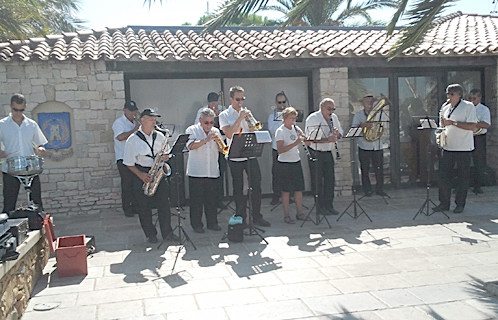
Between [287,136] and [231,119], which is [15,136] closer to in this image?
[231,119]

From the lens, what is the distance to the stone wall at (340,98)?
9.96m

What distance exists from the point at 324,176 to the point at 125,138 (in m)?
3.35

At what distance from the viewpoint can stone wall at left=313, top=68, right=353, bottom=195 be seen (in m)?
9.96

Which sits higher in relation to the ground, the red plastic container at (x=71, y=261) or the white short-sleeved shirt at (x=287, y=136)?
the white short-sleeved shirt at (x=287, y=136)

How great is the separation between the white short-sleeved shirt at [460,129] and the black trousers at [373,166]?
6.01 ft

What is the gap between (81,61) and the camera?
29.7 ft

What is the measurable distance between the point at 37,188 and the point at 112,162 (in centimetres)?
217

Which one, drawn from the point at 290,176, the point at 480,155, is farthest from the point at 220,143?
the point at 480,155

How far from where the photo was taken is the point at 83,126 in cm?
919

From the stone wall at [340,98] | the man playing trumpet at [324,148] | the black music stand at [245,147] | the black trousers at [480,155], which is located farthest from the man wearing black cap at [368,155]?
the black music stand at [245,147]

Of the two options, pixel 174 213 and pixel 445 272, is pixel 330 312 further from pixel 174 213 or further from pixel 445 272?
pixel 174 213

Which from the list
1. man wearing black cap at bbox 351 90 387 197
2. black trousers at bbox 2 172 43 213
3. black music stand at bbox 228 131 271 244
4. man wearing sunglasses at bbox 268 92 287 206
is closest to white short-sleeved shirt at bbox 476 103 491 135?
man wearing black cap at bbox 351 90 387 197

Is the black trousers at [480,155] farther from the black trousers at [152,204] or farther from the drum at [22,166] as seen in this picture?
the drum at [22,166]

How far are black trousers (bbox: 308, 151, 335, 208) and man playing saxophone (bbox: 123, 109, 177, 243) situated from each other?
256cm
